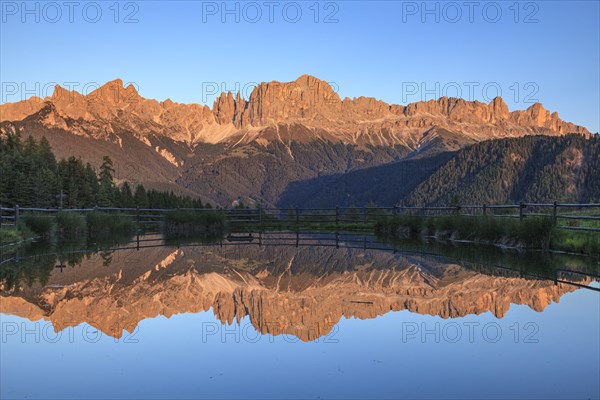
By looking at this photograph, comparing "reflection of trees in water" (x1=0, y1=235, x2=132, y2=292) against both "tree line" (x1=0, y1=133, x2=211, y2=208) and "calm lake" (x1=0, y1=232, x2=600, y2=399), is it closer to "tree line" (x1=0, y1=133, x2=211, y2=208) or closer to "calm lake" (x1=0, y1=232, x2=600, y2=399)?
"calm lake" (x1=0, y1=232, x2=600, y2=399)

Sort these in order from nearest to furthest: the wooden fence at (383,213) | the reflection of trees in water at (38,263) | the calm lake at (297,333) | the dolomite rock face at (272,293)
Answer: the calm lake at (297,333) → the dolomite rock face at (272,293) → the reflection of trees in water at (38,263) → the wooden fence at (383,213)

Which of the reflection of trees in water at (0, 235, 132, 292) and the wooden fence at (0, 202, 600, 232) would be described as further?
the wooden fence at (0, 202, 600, 232)

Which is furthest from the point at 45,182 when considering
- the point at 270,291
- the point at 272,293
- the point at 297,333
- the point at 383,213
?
the point at 297,333

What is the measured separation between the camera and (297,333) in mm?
Answer: 6949

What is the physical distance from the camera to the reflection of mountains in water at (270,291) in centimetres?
804

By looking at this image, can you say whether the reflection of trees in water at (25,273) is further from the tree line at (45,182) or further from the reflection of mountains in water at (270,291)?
the tree line at (45,182)

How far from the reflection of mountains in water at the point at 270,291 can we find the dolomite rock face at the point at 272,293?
0.05 ft

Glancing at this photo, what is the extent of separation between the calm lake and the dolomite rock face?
0.04 m

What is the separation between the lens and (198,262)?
15.0 m

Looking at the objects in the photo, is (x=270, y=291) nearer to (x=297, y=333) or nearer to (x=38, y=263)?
(x=297, y=333)

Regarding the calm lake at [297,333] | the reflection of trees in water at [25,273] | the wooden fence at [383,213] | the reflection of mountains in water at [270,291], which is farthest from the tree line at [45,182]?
the calm lake at [297,333]

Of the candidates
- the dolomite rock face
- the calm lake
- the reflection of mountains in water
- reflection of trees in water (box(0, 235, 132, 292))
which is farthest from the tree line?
the calm lake

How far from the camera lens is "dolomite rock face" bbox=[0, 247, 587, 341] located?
26.1 feet

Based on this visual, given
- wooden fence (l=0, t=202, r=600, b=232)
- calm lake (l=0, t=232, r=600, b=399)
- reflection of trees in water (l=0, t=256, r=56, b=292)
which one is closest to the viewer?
calm lake (l=0, t=232, r=600, b=399)
